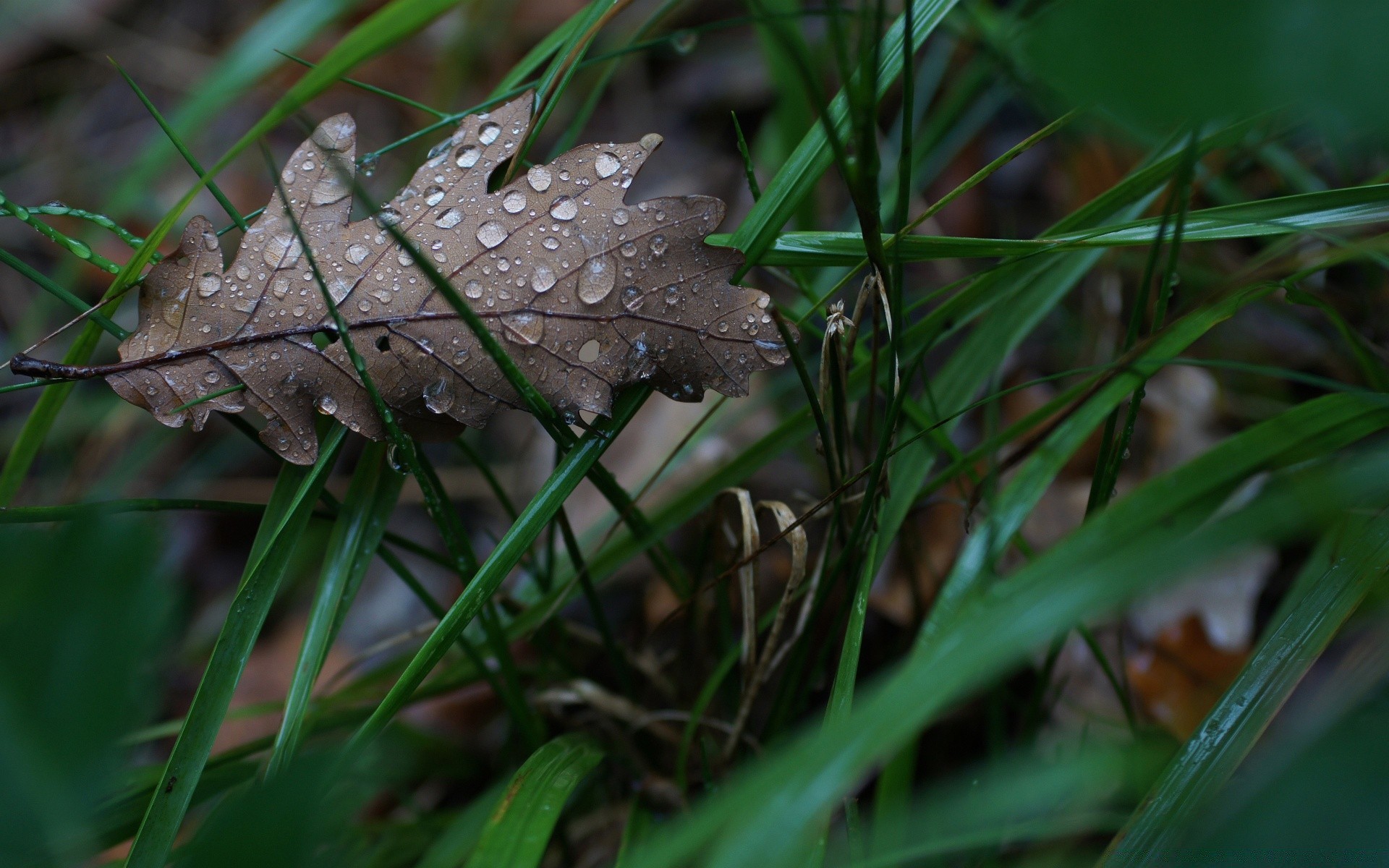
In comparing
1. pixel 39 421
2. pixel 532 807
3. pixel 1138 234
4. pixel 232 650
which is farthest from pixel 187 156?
pixel 1138 234

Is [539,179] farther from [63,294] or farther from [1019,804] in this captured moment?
[1019,804]

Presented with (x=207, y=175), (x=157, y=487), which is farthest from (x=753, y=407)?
(x=157, y=487)

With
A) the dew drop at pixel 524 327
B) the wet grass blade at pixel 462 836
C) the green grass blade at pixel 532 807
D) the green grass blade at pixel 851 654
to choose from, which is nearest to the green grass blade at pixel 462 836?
the wet grass blade at pixel 462 836

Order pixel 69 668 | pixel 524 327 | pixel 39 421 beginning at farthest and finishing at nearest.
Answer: pixel 39 421 → pixel 524 327 → pixel 69 668

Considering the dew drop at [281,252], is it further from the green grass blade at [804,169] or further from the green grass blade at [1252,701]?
the green grass blade at [1252,701]

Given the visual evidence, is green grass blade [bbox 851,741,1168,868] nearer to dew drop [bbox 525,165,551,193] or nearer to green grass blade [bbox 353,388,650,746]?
green grass blade [bbox 353,388,650,746]

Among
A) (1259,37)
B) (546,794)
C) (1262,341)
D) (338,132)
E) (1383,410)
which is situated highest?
(338,132)

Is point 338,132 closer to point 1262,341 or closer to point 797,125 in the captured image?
point 797,125
